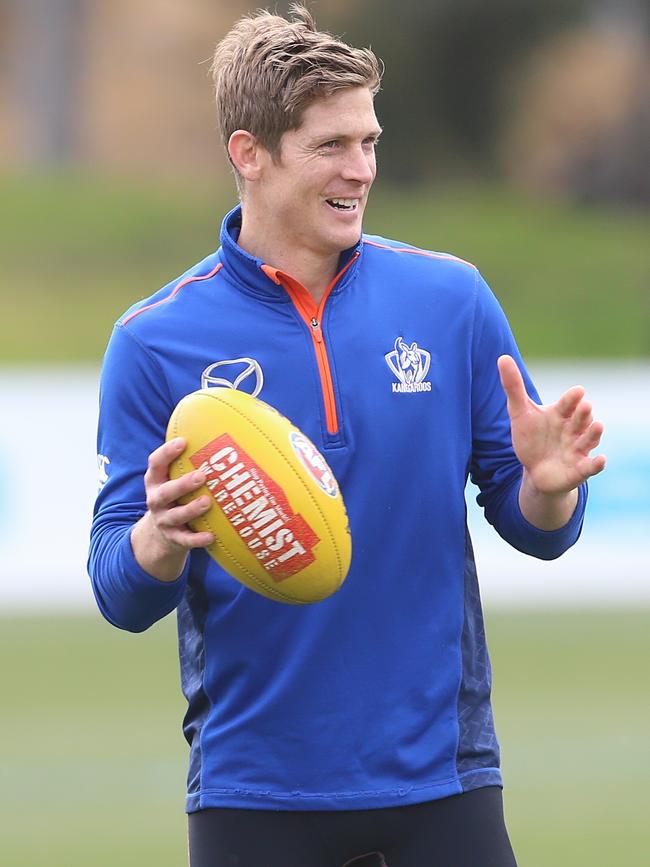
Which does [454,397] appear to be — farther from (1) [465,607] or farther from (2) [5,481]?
(2) [5,481]

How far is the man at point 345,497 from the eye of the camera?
353cm

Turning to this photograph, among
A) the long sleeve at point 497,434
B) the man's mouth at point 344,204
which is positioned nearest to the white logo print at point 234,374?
the man's mouth at point 344,204

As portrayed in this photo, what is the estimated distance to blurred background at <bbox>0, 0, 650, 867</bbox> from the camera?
26.0ft

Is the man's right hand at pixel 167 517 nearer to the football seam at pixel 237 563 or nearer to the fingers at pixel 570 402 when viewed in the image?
the football seam at pixel 237 563

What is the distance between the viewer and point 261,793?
3.54 meters

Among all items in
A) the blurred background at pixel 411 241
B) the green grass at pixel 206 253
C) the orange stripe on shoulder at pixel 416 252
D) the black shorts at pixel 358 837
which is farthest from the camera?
the green grass at pixel 206 253

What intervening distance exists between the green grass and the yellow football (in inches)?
696

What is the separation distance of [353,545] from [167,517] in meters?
0.44

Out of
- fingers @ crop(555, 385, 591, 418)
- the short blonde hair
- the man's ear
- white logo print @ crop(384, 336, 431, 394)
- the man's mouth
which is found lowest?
fingers @ crop(555, 385, 591, 418)

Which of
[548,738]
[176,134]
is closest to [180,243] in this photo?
[176,134]

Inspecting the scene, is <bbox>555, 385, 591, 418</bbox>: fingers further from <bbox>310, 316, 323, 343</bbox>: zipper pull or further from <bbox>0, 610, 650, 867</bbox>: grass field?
<bbox>0, 610, 650, 867</bbox>: grass field

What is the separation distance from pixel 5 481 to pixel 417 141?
18.9 m

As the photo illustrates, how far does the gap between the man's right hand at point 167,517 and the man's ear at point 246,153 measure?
2.27 feet

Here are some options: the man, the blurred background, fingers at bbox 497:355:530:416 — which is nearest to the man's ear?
the man
